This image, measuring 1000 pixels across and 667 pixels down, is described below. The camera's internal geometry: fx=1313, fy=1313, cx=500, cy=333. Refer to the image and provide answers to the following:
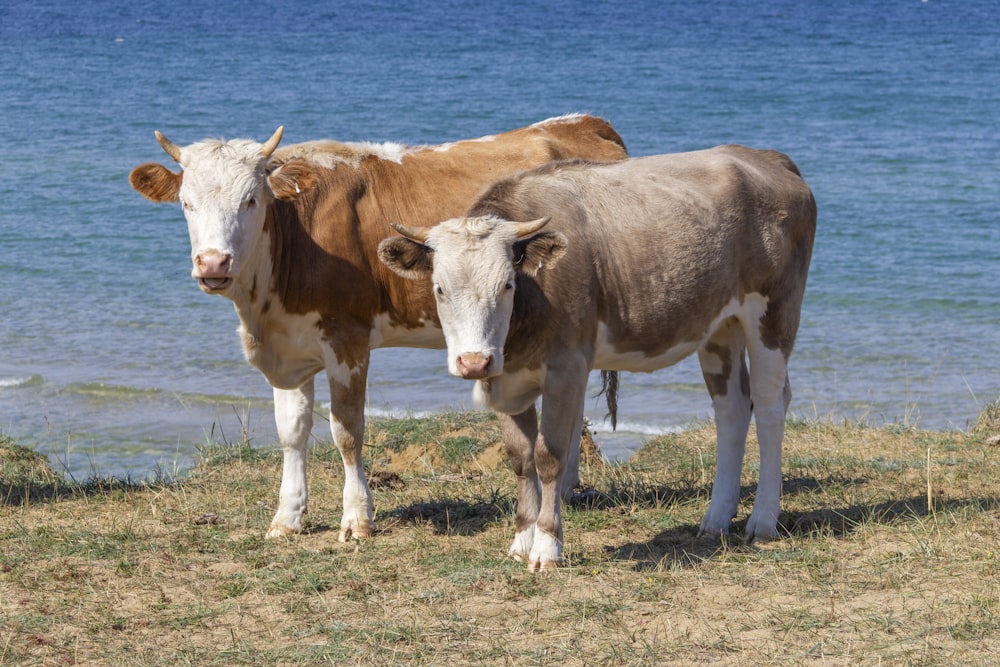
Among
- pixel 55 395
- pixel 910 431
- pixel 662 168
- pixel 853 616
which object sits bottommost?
pixel 55 395

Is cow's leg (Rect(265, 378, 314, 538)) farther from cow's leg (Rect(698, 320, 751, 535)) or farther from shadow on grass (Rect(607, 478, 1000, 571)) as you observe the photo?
cow's leg (Rect(698, 320, 751, 535))

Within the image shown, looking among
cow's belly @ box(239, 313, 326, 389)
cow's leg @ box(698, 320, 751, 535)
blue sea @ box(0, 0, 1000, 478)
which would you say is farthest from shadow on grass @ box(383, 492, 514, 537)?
blue sea @ box(0, 0, 1000, 478)

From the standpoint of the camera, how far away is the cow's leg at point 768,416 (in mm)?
7566

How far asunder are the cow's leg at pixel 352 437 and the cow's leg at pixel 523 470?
1.04 metres

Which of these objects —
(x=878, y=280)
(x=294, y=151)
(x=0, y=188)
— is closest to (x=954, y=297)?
(x=878, y=280)

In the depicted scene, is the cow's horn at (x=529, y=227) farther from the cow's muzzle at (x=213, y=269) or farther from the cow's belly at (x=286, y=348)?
the cow's belly at (x=286, y=348)

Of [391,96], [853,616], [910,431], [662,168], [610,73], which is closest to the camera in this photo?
[853,616]

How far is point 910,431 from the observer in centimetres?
1025

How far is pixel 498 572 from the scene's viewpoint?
6641 mm

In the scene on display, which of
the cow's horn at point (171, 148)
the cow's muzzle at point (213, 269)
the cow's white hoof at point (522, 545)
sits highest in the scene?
the cow's horn at point (171, 148)

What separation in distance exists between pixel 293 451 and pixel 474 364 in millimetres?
2394

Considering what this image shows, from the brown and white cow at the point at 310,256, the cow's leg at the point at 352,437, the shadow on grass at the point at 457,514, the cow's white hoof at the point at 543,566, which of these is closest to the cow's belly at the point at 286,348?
the brown and white cow at the point at 310,256

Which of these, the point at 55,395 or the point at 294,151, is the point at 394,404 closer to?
the point at 55,395

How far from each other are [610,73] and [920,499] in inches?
1474
